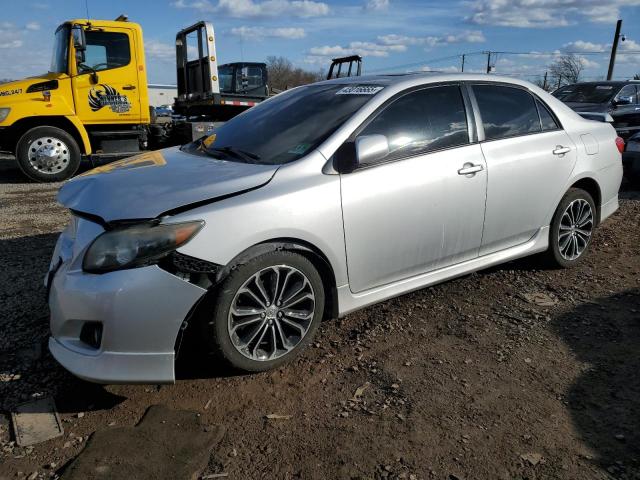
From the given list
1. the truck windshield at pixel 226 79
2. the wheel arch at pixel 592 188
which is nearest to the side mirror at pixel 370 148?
the wheel arch at pixel 592 188

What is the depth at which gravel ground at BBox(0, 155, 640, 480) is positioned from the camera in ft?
7.82

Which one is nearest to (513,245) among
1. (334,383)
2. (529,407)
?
(529,407)

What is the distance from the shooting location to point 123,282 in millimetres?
2559

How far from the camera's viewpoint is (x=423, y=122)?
3.63m

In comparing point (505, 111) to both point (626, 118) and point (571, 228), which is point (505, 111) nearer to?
point (571, 228)

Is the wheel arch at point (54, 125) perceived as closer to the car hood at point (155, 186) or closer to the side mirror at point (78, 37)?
the side mirror at point (78, 37)

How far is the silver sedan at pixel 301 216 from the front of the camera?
2.64 metres

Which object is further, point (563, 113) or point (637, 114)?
point (637, 114)

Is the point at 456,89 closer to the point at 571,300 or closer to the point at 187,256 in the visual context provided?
the point at 571,300

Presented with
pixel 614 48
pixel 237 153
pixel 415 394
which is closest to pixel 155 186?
pixel 237 153

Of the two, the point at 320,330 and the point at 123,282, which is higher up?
the point at 123,282

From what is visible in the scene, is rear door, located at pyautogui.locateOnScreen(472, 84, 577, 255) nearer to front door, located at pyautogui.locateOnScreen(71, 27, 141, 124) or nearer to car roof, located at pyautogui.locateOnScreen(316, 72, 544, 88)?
car roof, located at pyautogui.locateOnScreen(316, 72, 544, 88)

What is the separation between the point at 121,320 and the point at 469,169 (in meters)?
2.43

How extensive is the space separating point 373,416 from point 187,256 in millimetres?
1230
